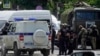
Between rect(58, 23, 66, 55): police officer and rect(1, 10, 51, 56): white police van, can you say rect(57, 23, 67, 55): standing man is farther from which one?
rect(1, 10, 51, 56): white police van

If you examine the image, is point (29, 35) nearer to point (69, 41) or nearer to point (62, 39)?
point (62, 39)

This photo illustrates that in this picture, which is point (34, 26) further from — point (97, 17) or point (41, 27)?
point (97, 17)

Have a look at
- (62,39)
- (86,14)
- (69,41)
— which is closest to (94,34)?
(69,41)

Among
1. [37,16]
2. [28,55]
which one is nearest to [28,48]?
[28,55]

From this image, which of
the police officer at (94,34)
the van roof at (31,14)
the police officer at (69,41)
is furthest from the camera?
the van roof at (31,14)

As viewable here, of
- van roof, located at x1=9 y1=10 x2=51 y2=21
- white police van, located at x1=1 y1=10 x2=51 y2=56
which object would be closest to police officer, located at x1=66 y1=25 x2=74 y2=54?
white police van, located at x1=1 y1=10 x2=51 y2=56

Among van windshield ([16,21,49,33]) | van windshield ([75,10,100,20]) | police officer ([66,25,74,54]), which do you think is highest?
van windshield ([16,21,49,33])

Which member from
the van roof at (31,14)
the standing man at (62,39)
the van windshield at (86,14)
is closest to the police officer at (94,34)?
the standing man at (62,39)

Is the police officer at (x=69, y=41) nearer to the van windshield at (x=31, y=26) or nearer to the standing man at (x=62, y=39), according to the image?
the standing man at (x=62, y=39)

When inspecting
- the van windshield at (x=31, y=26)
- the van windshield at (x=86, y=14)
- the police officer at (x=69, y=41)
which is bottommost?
the police officer at (x=69, y=41)

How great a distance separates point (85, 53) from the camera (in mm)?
12930

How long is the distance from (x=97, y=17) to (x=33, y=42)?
6830mm

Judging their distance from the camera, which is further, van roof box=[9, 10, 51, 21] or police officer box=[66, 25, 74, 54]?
van roof box=[9, 10, 51, 21]

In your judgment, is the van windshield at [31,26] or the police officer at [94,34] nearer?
the van windshield at [31,26]
